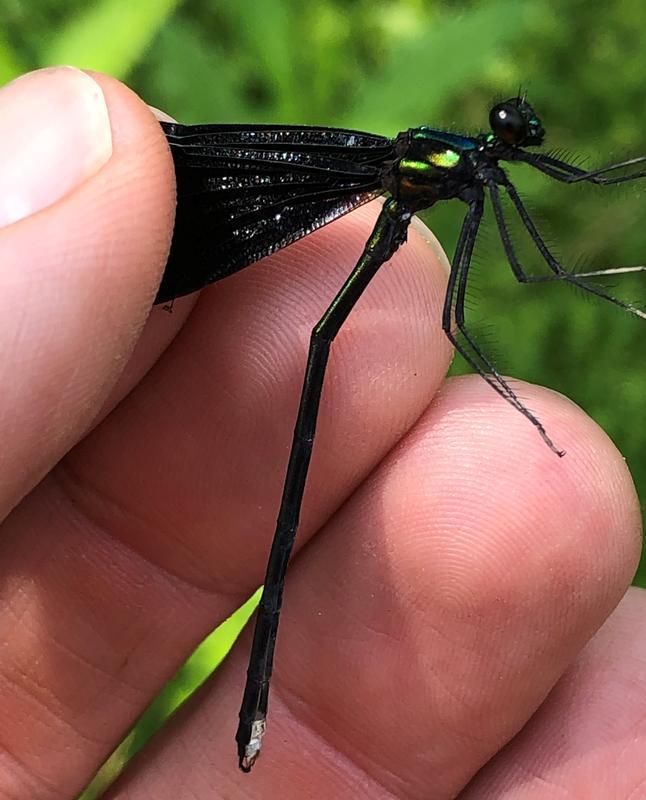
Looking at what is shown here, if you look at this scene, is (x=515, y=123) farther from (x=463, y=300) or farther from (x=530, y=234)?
(x=463, y=300)

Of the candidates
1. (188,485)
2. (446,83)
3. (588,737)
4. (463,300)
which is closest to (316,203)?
(463,300)

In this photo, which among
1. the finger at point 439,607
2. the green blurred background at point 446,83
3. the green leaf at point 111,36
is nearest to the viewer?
the finger at point 439,607

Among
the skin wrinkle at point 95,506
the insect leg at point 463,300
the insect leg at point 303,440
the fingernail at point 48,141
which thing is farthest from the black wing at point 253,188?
the skin wrinkle at point 95,506

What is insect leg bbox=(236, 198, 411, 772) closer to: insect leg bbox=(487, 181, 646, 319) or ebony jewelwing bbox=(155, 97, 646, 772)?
ebony jewelwing bbox=(155, 97, 646, 772)

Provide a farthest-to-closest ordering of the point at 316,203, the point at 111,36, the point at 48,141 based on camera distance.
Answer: the point at 111,36 < the point at 316,203 < the point at 48,141

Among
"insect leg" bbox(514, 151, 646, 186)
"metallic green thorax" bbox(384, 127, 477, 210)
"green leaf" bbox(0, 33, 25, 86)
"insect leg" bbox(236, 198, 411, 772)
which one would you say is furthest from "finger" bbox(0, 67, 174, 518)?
"green leaf" bbox(0, 33, 25, 86)

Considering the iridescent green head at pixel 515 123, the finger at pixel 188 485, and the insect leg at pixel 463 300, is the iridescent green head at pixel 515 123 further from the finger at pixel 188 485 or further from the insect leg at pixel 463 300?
the finger at pixel 188 485

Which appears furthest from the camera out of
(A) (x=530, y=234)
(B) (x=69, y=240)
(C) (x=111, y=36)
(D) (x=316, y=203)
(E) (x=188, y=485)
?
(C) (x=111, y=36)
